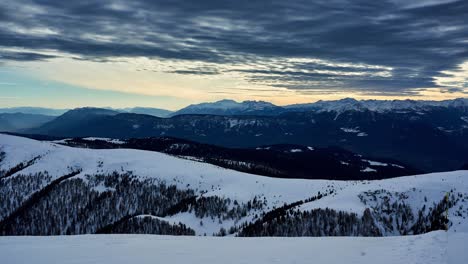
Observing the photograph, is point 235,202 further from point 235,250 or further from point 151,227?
point 235,250

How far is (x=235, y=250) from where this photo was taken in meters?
27.4

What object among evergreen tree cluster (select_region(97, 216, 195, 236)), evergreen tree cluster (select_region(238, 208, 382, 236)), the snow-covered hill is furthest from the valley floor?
Result: evergreen tree cluster (select_region(97, 216, 195, 236))

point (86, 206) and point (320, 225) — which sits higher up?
point (320, 225)

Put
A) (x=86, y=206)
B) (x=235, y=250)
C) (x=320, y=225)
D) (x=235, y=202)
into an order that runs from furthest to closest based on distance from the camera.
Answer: (x=86, y=206), (x=235, y=202), (x=320, y=225), (x=235, y=250)

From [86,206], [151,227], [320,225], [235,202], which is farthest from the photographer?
[86,206]

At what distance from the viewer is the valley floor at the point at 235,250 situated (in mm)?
24062

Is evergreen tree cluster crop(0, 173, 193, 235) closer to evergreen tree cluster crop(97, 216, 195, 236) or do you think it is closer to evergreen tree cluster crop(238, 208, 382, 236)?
evergreen tree cluster crop(97, 216, 195, 236)

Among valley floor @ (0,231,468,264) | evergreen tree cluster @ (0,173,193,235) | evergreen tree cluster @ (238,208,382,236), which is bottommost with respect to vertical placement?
evergreen tree cluster @ (0,173,193,235)

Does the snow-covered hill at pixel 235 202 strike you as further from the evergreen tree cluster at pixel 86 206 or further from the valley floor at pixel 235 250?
the valley floor at pixel 235 250

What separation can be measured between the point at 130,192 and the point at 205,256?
16914 centimetres

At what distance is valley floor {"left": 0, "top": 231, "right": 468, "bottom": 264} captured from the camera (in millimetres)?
24062

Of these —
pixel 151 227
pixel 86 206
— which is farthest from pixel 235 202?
pixel 86 206

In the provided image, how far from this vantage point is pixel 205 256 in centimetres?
2530

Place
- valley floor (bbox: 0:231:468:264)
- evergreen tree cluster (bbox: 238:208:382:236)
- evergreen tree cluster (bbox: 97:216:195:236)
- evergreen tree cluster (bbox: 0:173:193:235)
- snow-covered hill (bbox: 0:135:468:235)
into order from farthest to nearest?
evergreen tree cluster (bbox: 0:173:193:235) < evergreen tree cluster (bbox: 97:216:195:236) < snow-covered hill (bbox: 0:135:468:235) < evergreen tree cluster (bbox: 238:208:382:236) < valley floor (bbox: 0:231:468:264)
